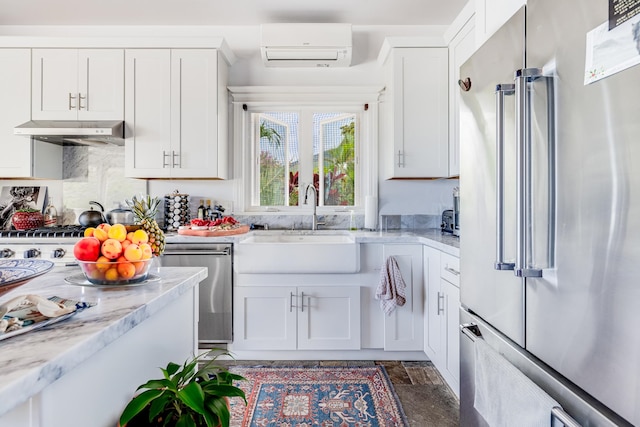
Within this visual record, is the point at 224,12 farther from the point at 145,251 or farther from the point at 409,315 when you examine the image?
the point at 409,315

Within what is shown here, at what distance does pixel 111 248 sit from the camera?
38.5 inches

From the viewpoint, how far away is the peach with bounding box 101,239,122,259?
973 millimetres

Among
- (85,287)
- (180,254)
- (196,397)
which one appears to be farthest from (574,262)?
(180,254)

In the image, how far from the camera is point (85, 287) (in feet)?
3.34

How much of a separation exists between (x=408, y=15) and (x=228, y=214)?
2.26 meters

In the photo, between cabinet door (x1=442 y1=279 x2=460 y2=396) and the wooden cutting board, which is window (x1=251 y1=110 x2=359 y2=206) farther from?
cabinet door (x1=442 y1=279 x2=460 y2=396)

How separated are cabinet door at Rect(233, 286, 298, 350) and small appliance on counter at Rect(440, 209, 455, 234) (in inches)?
50.3

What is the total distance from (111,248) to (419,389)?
6.40ft

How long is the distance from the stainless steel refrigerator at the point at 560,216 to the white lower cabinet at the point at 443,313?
739mm

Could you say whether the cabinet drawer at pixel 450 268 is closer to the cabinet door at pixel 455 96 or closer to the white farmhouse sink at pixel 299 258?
the white farmhouse sink at pixel 299 258

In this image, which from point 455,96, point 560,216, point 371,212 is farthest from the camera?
point 371,212

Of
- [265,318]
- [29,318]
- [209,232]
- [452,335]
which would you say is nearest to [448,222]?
[452,335]

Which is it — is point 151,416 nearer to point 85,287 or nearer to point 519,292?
point 85,287

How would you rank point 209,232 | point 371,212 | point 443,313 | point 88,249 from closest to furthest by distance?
point 88,249
point 443,313
point 209,232
point 371,212
